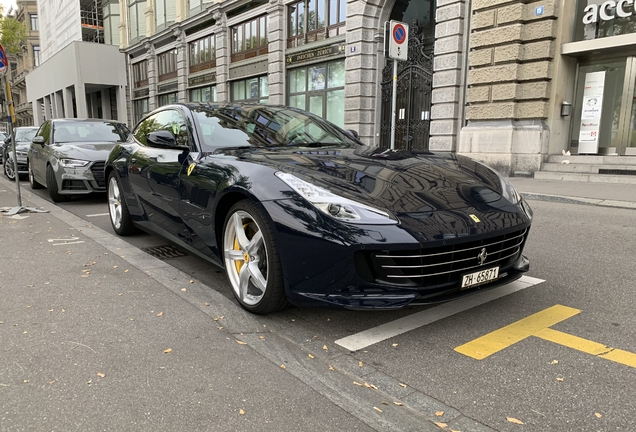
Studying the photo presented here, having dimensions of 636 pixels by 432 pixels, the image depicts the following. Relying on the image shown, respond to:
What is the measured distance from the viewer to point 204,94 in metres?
27.1

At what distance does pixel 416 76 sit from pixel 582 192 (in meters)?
7.73

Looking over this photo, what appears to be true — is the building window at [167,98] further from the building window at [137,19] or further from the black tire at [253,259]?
the black tire at [253,259]

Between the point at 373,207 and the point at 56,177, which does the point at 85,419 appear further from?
the point at 56,177

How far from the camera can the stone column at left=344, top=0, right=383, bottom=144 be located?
1652 centimetres

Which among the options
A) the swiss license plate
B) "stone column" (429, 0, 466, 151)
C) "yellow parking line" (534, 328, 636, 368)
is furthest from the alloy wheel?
"stone column" (429, 0, 466, 151)

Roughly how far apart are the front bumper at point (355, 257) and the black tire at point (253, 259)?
10 cm

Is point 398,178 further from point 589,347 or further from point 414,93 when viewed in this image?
point 414,93

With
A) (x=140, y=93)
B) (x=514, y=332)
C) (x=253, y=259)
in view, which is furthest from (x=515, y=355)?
(x=140, y=93)

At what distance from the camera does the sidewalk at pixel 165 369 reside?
2.14 meters

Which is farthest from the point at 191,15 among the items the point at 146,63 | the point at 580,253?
the point at 580,253

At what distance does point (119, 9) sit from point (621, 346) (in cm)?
4095

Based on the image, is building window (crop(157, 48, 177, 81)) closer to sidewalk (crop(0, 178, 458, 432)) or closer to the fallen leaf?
sidewalk (crop(0, 178, 458, 432))

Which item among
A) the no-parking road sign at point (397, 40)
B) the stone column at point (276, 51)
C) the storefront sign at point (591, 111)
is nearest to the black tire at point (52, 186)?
the no-parking road sign at point (397, 40)

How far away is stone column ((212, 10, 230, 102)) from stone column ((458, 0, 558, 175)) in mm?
14148
